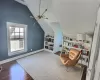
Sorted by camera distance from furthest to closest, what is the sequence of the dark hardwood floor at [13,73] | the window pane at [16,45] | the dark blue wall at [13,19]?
the window pane at [16,45] < the dark blue wall at [13,19] < the dark hardwood floor at [13,73]

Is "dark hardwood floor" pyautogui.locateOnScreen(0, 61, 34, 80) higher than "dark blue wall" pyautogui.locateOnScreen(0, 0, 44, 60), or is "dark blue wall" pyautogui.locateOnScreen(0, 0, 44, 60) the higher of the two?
"dark blue wall" pyautogui.locateOnScreen(0, 0, 44, 60)

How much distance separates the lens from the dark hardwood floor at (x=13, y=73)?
111 inches

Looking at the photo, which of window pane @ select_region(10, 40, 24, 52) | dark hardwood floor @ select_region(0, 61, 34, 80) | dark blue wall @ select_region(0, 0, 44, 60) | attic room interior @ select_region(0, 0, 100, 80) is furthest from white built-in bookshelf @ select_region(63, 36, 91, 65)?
dark hardwood floor @ select_region(0, 61, 34, 80)

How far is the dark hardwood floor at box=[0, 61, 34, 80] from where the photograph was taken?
281 cm

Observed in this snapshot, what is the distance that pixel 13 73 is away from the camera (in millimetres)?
3057

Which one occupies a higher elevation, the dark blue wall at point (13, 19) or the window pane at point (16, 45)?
the dark blue wall at point (13, 19)

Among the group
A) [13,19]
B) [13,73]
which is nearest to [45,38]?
[13,19]

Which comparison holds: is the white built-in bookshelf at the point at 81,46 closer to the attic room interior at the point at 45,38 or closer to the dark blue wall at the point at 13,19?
the attic room interior at the point at 45,38

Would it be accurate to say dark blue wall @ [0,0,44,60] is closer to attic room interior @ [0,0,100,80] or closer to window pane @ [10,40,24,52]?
attic room interior @ [0,0,100,80]

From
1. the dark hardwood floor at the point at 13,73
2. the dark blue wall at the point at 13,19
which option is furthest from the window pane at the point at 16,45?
the dark hardwood floor at the point at 13,73

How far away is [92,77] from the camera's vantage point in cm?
58

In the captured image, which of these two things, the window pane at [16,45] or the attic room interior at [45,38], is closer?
the attic room interior at [45,38]

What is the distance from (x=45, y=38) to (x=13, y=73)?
3318mm

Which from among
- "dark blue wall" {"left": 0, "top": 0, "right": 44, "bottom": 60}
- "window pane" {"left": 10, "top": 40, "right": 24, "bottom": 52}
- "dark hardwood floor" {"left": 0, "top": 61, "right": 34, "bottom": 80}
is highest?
"dark blue wall" {"left": 0, "top": 0, "right": 44, "bottom": 60}
